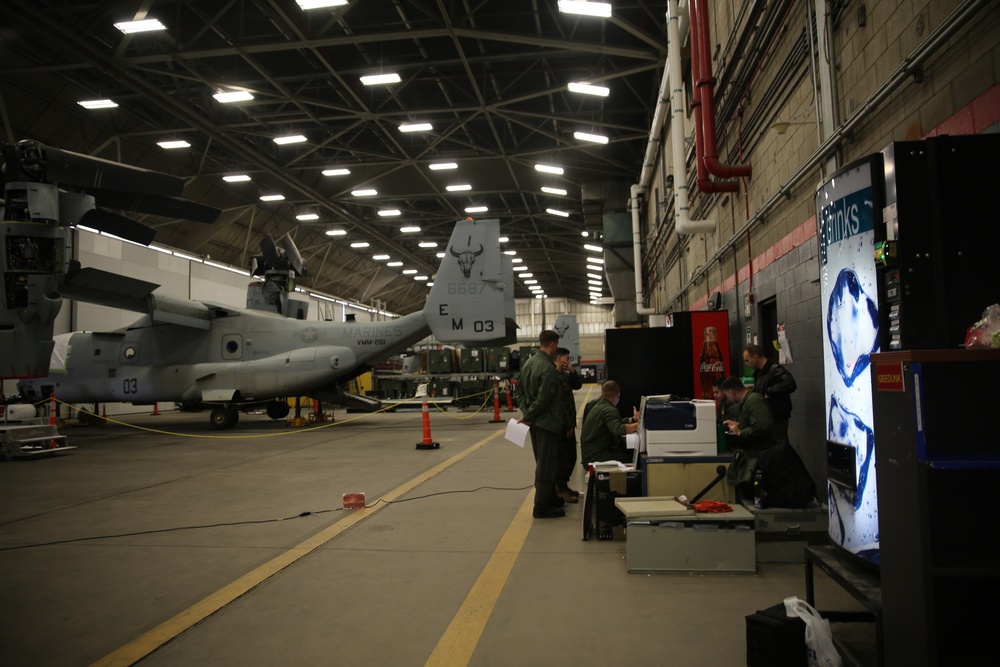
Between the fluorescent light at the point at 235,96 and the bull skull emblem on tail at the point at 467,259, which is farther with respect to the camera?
the fluorescent light at the point at 235,96

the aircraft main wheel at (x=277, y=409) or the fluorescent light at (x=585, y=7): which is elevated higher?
the fluorescent light at (x=585, y=7)

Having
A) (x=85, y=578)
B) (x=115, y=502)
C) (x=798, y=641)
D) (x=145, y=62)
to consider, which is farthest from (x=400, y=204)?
(x=798, y=641)

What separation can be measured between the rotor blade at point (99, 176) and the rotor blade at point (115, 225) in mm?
675

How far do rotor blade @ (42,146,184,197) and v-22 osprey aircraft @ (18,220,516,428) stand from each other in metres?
4.38

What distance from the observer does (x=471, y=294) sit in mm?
15078

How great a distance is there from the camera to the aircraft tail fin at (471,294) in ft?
49.3

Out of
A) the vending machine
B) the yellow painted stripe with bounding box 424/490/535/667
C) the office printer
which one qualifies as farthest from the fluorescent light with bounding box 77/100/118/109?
the vending machine

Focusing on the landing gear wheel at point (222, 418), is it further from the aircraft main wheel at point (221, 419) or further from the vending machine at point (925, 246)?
the vending machine at point (925, 246)

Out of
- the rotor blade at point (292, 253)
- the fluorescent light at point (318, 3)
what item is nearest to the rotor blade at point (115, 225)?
the fluorescent light at point (318, 3)

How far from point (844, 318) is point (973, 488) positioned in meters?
0.95

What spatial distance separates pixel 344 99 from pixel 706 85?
12400 millimetres

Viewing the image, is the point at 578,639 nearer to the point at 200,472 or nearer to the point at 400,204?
the point at 200,472

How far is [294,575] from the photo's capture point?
417 centimetres

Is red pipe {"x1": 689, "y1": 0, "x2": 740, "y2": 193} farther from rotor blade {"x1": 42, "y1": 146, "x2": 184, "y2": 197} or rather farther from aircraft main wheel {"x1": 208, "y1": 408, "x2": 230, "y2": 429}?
aircraft main wheel {"x1": 208, "y1": 408, "x2": 230, "y2": 429}
